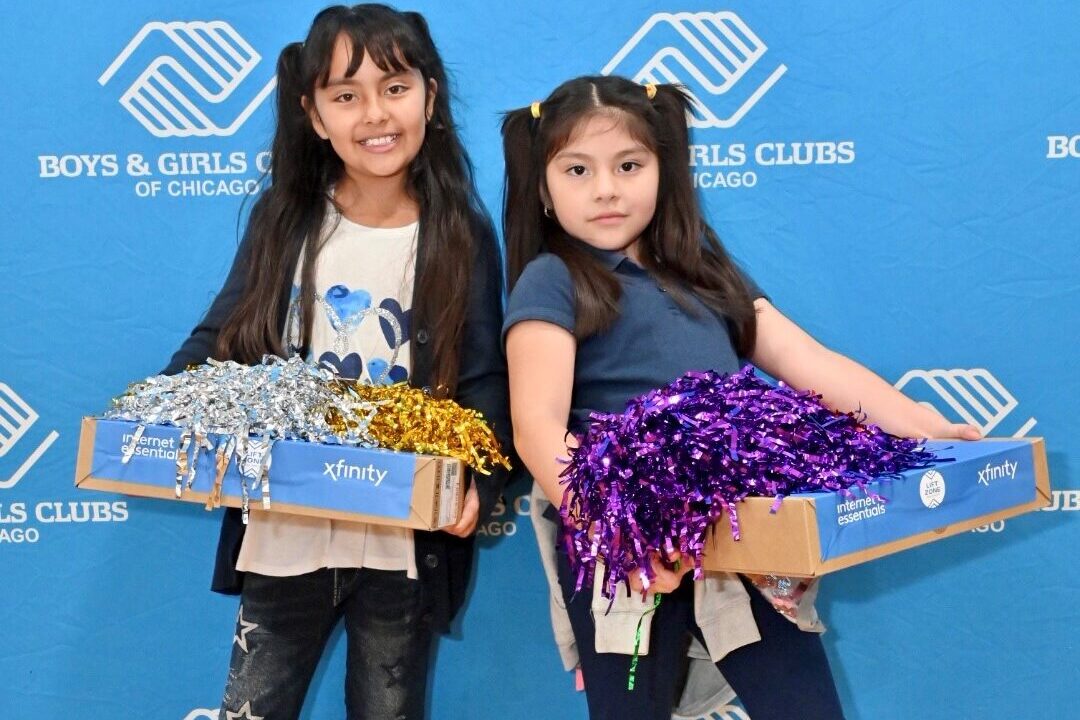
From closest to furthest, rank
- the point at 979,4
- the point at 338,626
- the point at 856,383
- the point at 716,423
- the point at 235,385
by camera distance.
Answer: the point at 716,423
the point at 235,385
the point at 856,383
the point at 979,4
the point at 338,626

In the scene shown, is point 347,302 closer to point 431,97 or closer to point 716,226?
point 431,97

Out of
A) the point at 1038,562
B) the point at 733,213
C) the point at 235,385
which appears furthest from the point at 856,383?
the point at 235,385

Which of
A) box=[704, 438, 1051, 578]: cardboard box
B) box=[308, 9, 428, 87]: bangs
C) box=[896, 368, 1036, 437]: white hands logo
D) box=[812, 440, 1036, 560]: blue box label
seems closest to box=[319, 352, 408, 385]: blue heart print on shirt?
box=[308, 9, 428, 87]: bangs

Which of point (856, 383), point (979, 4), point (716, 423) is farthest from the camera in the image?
point (979, 4)

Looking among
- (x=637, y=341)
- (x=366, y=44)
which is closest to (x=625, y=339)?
(x=637, y=341)

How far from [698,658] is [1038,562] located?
29.8 inches

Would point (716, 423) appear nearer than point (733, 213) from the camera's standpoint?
Yes

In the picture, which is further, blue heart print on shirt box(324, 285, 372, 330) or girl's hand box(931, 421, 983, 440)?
blue heart print on shirt box(324, 285, 372, 330)

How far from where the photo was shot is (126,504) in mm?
2152

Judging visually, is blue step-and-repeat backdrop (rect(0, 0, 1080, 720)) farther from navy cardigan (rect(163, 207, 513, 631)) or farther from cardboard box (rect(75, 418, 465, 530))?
cardboard box (rect(75, 418, 465, 530))

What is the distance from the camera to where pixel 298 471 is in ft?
5.09

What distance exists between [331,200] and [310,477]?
24.6 inches

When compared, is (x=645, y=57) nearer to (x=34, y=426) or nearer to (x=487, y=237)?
(x=487, y=237)

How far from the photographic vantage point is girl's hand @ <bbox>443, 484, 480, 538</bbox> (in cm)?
174
